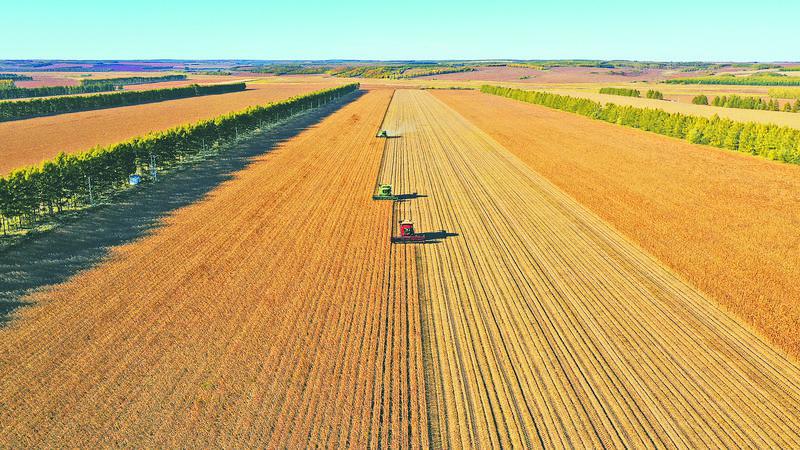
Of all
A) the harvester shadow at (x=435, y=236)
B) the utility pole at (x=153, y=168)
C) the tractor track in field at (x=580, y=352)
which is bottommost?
the tractor track in field at (x=580, y=352)

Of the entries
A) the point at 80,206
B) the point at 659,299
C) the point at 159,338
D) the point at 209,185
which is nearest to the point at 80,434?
A: the point at 159,338

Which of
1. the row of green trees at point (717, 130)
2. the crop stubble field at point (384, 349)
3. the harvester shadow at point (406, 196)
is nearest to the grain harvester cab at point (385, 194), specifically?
the harvester shadow at point (406, 196)

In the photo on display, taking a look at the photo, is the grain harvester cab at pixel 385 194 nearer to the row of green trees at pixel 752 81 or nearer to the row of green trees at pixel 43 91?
the row of green trees at pixel 43 91

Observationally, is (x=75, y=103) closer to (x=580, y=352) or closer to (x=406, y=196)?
(x=406, y=196)

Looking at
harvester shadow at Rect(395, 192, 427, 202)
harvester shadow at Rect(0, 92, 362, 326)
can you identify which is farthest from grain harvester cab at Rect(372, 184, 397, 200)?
harvester shadow at Rect(0, 92, 362, 326)

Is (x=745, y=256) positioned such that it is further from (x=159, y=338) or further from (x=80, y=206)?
(x=80, y=206)

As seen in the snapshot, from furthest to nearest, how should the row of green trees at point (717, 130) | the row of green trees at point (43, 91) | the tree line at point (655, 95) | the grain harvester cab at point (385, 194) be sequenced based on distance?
the tree line at point (655, 95)
the row of green trees at point (43, 91)
the row of green trees at point (717, 130)
the grain harvester cab at point (385, 194)
